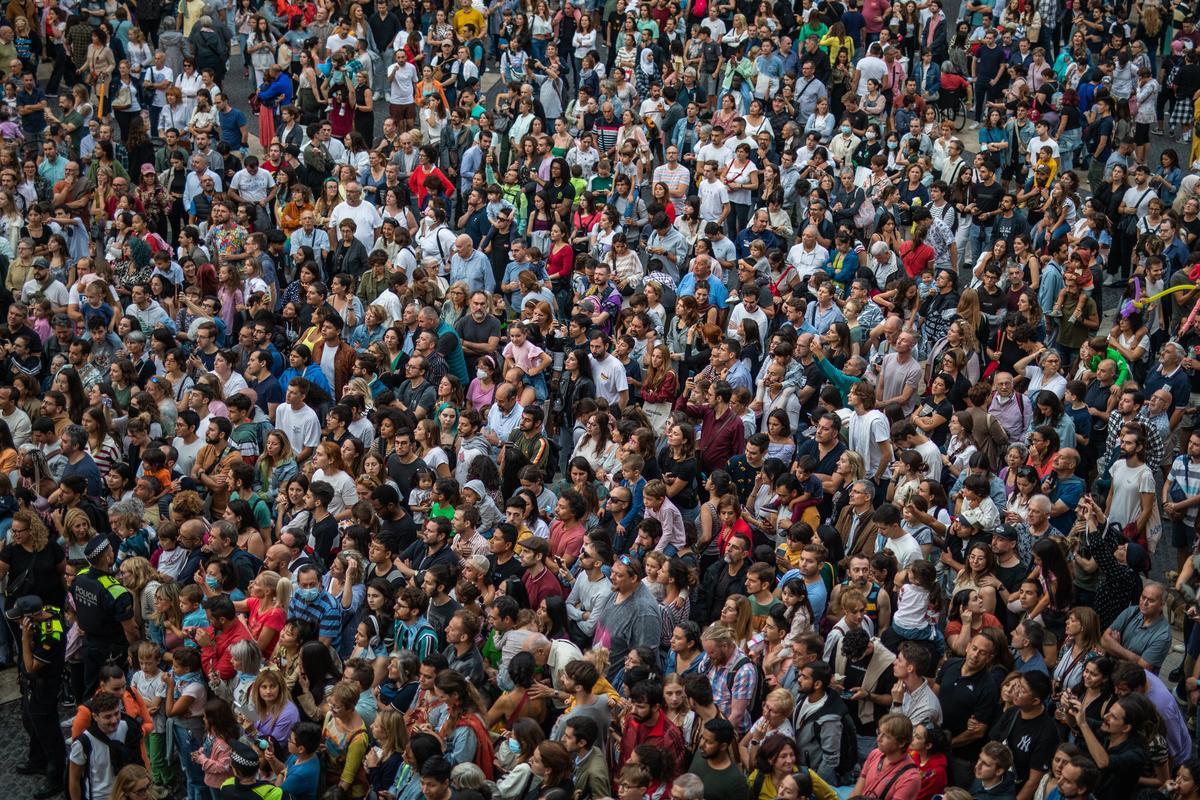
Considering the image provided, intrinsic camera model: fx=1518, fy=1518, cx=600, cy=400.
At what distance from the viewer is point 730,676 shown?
8.85m

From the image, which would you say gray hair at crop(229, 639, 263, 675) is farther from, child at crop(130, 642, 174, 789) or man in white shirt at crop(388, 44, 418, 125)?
man in white shirt at crop(388, 44, 418, 125)

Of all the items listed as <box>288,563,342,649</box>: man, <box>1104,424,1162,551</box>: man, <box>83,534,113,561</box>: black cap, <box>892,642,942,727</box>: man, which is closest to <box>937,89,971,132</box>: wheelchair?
<box>1104,424,1162,551</box>: man

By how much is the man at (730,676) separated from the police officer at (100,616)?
154 inches

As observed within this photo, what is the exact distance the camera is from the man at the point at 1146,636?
9352 mm

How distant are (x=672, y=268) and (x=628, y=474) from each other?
4550 mm

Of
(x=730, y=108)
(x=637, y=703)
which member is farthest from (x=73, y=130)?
(x=637, y=703)

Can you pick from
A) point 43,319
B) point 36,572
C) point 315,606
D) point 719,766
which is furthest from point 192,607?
point 43,319

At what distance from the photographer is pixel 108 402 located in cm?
1290

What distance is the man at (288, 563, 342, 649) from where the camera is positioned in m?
9.74

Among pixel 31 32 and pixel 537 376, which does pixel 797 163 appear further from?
pixel 31 32

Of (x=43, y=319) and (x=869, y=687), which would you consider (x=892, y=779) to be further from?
(x=43, y=319)

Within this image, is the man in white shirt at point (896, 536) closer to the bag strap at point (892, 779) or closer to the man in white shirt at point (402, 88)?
the bag strap at point (892, 779)

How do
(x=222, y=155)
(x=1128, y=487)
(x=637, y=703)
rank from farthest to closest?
(x=222, y=155) < (x=1128, y=487) < (x=637, y=703)

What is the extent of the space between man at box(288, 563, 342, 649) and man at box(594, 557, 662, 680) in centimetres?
173
